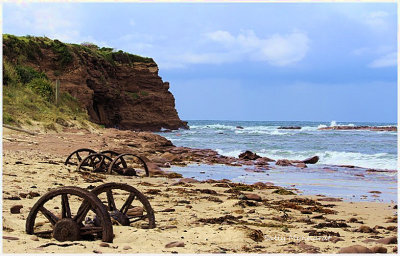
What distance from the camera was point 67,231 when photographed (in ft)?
15.8

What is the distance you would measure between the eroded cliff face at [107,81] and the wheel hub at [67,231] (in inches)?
1160

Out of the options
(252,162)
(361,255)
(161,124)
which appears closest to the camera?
(361,255)

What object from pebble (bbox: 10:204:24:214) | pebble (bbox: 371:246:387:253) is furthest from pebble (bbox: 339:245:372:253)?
pebble (bbox: 10:204:24:214)

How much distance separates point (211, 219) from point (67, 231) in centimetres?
232

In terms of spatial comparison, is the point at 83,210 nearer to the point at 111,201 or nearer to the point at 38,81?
the point at 111,201

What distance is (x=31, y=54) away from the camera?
35.6 m

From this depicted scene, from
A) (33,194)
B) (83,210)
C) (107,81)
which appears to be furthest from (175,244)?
(107,81)

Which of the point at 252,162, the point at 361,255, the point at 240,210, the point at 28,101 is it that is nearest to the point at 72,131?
the point at 28,101

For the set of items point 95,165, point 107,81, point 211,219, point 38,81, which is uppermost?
point 107,81

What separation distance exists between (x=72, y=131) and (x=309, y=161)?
11.1 meters

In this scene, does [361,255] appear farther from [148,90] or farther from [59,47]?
[148,90]

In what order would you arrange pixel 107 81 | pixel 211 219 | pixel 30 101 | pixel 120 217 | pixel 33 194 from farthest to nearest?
1. pixel 107 81
2. pixel 30 101
3. pixel 33 194
4. pixel 211 219
5. pixel 120 217

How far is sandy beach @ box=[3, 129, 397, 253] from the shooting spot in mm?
4832

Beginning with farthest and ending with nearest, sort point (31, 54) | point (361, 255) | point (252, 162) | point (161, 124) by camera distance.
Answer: point (161, 124), point (31, 54), point (252, 162), point (361, 255)
